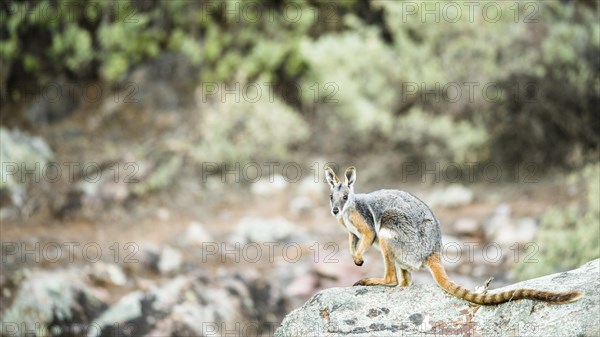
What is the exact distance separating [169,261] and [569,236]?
5907 mm

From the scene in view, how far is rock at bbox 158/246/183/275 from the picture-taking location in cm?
1081

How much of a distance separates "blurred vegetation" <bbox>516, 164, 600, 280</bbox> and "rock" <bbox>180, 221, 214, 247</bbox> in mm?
5142

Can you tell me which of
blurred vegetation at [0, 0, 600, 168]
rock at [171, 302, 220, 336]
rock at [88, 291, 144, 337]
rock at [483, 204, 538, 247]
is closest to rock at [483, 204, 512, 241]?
rock at [483, 204, 538, 247]

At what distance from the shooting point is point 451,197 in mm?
12766

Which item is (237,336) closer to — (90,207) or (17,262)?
(17,262)

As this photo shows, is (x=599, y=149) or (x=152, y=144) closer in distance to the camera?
(x=599, y=149)

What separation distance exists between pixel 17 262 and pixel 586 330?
7.94 metres

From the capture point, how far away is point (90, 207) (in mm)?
12281

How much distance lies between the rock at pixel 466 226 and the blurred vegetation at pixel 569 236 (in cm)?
110

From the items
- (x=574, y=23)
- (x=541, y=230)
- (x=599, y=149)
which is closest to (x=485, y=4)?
(x=574, y=23)

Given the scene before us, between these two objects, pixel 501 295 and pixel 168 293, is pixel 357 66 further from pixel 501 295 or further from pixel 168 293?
pixel 501 295

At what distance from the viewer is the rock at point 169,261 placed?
1081 cm

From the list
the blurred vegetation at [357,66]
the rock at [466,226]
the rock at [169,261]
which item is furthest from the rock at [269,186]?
the rock at [466,226]

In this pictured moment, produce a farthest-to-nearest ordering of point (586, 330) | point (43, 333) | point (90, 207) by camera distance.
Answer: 1. point (90, 207)
2. point (43, 333)
3. point (586, 330)
